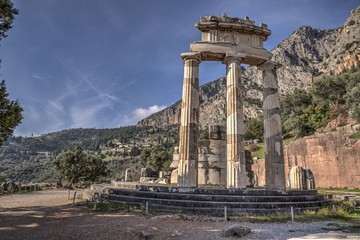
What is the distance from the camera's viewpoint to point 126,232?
8.90m

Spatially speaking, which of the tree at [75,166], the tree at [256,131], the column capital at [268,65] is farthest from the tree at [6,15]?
the tree at [256,131]

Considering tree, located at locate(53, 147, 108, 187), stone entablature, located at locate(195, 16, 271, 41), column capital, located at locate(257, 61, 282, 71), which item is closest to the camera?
stone entablature, located at locate(195, 16, 271, 41)

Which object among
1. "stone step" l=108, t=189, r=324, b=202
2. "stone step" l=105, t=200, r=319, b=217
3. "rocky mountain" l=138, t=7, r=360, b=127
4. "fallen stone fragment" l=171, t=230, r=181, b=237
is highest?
"rocky mountain" l=138, t=7, r=360, b=127

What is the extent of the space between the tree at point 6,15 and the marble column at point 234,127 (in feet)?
39.9

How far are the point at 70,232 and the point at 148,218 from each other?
11.3ft

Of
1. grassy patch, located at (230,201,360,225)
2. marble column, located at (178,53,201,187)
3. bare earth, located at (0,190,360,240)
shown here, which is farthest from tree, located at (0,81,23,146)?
grassy patch, located at (230,201,360,225)

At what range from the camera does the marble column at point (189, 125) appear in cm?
1543

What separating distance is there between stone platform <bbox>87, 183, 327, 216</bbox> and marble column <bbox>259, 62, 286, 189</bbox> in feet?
5.59

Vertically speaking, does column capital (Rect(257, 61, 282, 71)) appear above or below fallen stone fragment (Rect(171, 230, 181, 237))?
above

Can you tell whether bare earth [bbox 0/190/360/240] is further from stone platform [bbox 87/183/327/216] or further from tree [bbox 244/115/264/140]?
tree [bbox 244/115/264/140]

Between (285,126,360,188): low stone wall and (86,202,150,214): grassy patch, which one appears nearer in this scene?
(86,202,150,214): grassy patch

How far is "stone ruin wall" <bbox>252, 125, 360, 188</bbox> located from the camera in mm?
27062

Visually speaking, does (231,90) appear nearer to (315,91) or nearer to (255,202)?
(255,202)

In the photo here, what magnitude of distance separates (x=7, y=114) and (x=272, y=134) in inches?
604
